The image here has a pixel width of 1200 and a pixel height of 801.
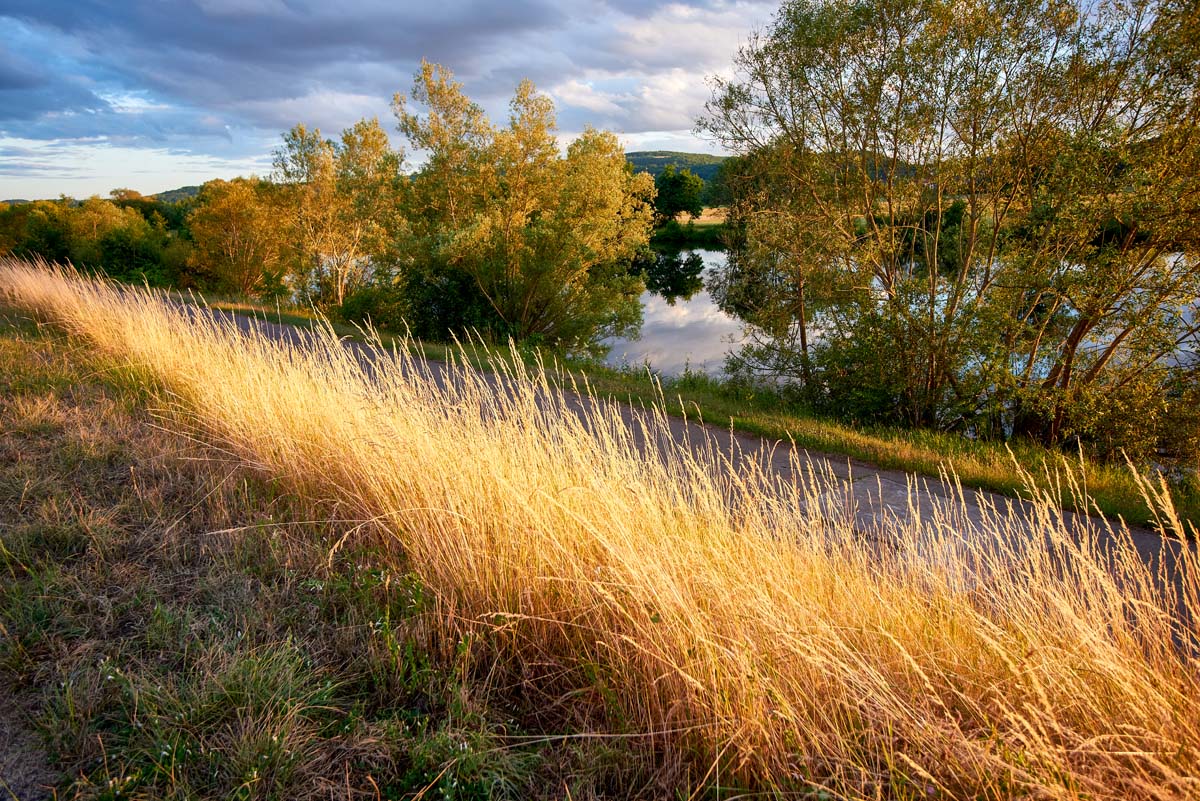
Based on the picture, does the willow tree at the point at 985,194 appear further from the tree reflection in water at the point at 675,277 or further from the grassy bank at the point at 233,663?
the tree reflection in water at the point at 675,277

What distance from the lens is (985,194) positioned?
10.1 meters

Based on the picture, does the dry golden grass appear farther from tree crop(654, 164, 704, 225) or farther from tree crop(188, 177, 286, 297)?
tree crop(654, 164, 704, 225)

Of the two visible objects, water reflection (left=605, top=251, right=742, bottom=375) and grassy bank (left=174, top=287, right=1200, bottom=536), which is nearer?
grassy bank (left=174, top=287, right=1200, bottom=536)

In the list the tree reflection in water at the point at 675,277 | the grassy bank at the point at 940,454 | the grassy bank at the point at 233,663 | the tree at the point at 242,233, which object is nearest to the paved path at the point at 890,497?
the grassy bank at the point at 940,454

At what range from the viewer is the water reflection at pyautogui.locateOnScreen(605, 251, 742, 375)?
2044 cm

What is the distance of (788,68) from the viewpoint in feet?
36.4

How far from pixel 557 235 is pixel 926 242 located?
9640 mm

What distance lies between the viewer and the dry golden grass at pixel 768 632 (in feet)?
6.07

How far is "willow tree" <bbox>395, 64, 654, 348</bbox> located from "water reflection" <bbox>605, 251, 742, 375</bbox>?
10.2 feet

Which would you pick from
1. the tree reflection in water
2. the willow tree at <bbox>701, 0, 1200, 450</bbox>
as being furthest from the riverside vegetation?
the tree reflection in water

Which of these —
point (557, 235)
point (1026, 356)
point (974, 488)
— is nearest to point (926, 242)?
point (1026, 356)

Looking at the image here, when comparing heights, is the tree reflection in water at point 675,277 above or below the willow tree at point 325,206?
below

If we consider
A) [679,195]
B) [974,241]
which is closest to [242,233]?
[974,241]

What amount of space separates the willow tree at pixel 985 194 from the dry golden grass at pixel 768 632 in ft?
21.4
